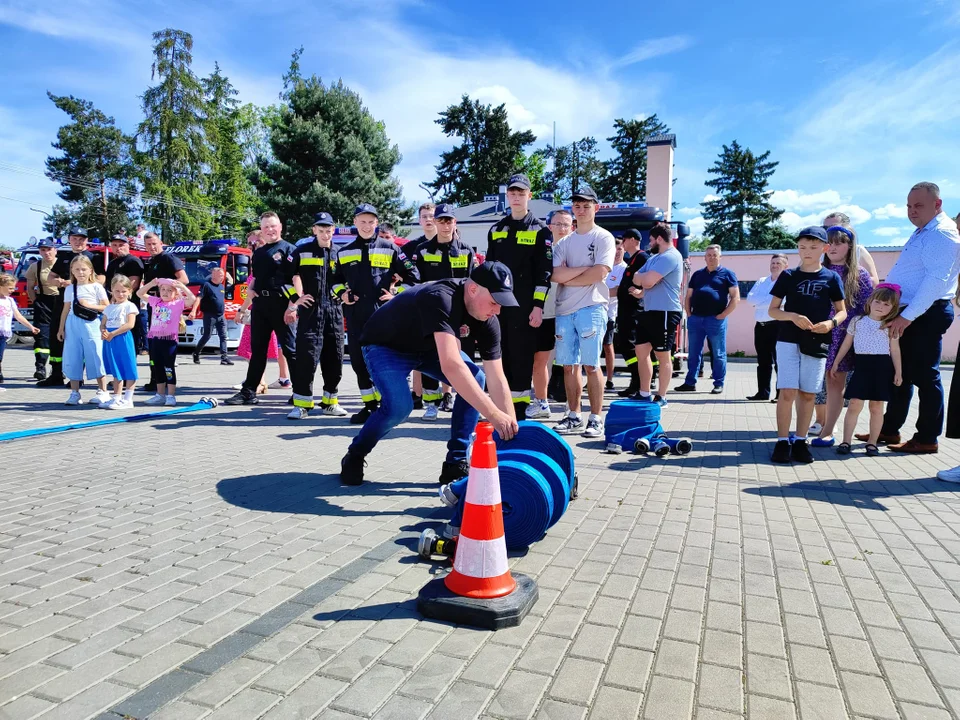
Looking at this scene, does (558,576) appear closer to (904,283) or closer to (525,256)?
(525,256)

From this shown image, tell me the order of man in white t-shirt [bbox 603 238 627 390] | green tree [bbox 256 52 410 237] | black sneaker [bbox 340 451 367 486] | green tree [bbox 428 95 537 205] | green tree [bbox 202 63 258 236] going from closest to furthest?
1. black sneaker [bbox 340 451 367 486]
2. man in white t-shirt [bbox 603 238 627 390]
3. green tree [bbox 256 52 410 237]
4. green tree [bbox 202 63 258 236]
5. green tree [bbox 428 95 537 205]

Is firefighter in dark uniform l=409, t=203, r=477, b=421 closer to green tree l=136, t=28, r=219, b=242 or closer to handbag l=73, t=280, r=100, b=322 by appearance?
handbag l=73, t=280, r=100, b=322

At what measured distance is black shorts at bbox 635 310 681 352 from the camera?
8164 millimetres

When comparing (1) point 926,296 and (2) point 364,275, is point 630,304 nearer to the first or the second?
(2) point 364,275

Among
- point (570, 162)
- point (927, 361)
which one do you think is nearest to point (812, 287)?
point (927, 361)

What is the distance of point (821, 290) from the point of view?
18.6ft

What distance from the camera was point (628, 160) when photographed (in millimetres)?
65375

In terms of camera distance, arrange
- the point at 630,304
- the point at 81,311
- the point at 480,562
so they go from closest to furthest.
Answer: the point at 480,562, the point at 81,311, the point at 630,304

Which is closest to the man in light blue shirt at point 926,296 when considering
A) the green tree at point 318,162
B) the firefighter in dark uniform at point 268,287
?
the firefighter in dark uniform at point 268,287

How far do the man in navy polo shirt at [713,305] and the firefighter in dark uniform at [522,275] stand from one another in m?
4.70

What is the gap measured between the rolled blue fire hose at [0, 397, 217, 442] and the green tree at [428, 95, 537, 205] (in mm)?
55570

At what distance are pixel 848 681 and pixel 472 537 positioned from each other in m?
1.51

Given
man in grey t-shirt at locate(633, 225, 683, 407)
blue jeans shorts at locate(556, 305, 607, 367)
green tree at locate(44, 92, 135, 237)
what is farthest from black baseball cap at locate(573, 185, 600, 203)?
green tree at locate(44, 92, 135, 237)

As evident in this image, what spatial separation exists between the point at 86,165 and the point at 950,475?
75383 millimetres
